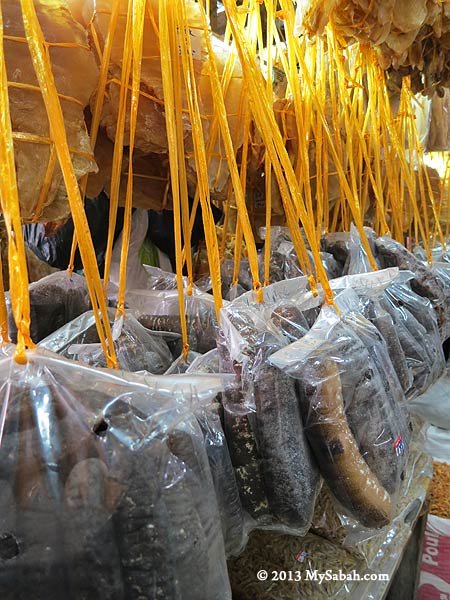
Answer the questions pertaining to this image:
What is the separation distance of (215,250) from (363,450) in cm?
43

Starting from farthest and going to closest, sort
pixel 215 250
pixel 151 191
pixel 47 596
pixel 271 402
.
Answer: pixel 151 191 < pixel 215 250 < pixel 271 402 < pixel 47 596

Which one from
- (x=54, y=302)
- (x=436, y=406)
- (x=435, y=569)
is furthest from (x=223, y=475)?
(x=436, y=406)

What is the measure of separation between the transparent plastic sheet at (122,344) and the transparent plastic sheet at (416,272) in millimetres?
930

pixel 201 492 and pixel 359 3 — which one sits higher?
pixel 359 3

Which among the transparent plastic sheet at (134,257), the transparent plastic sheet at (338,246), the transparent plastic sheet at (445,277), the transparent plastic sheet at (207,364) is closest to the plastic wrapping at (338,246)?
the transparent plastic sheet at (338,246)

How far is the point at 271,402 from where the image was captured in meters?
0.72

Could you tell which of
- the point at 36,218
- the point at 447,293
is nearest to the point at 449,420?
the point at 447,293

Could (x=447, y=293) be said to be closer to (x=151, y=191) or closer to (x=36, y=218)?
(x=151, y=191)

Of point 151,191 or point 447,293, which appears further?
point 447,293

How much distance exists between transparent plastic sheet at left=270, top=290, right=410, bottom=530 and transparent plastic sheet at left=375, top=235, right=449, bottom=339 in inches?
31.1

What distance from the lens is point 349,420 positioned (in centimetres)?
78

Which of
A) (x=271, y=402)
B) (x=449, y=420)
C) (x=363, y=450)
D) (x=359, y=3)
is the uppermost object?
(x=359, y=3)

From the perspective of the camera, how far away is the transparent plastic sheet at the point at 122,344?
854mm

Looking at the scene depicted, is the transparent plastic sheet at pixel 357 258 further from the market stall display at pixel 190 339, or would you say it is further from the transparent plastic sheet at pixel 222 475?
the transparent plastic sheet at pixel 222 475
